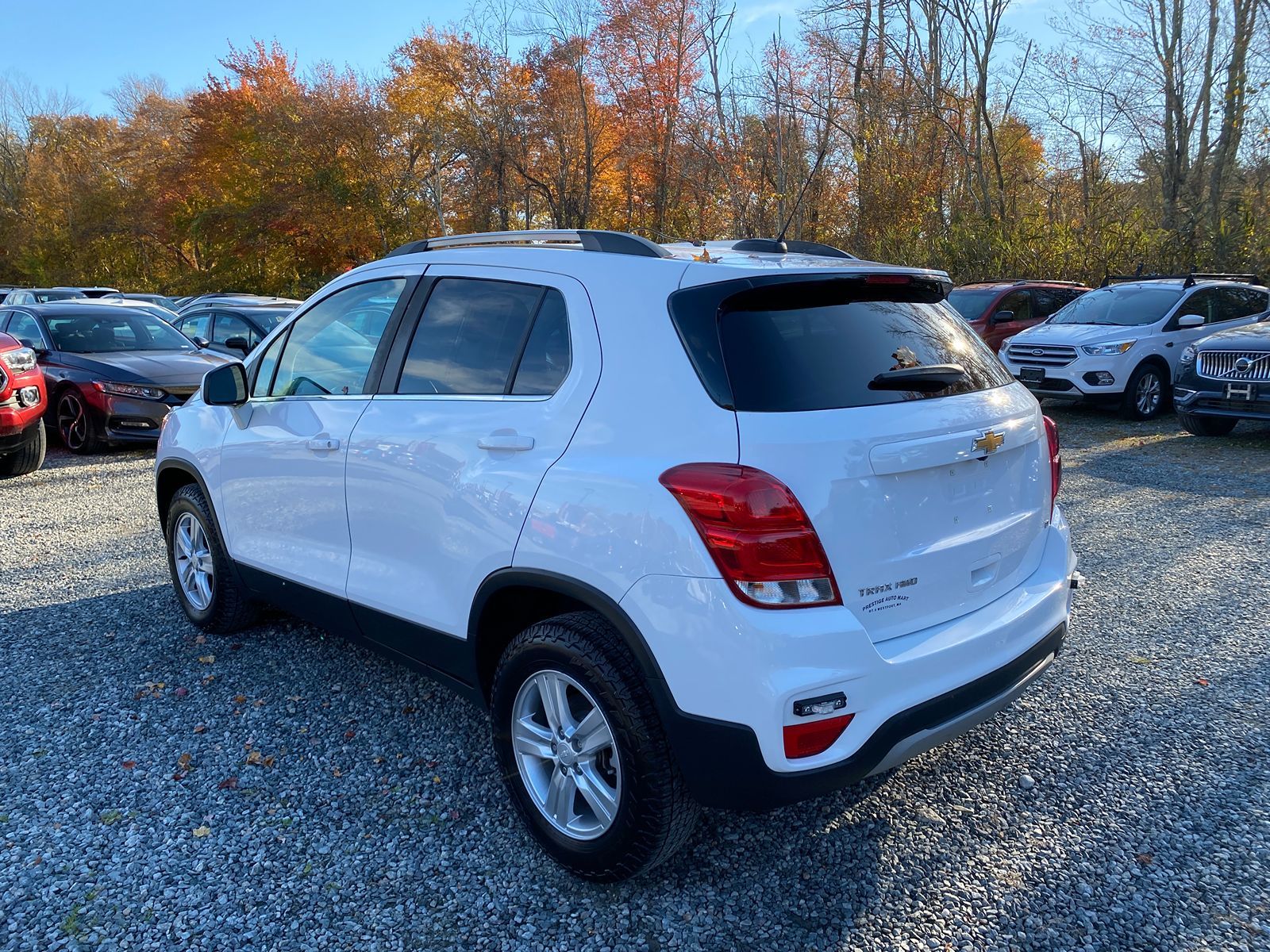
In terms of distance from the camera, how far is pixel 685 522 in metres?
2.30

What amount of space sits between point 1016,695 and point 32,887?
9.99ft

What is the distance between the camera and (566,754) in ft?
8.96

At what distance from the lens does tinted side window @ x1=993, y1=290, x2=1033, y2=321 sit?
565 inches

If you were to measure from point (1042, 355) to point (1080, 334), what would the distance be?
0.51 m

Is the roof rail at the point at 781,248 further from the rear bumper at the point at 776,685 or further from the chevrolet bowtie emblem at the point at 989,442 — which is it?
the rear bumper at the point at 776,685

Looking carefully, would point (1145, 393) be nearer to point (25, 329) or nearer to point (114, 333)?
point (114, 333)

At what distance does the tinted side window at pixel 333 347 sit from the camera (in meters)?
3.60

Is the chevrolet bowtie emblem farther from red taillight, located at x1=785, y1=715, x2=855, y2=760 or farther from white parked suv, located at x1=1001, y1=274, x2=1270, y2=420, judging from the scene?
white parked suv, located at x1=1001, y1=274, x2=1270, y2=420

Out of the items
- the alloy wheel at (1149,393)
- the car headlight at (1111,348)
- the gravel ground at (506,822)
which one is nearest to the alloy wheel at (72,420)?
the gravel ground at (506,822)

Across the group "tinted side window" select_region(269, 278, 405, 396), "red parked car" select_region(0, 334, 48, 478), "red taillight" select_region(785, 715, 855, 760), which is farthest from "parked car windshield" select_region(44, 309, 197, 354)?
"red taillight" select_region(785, 715, 855, 760)

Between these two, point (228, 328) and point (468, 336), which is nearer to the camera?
point (468, 336)

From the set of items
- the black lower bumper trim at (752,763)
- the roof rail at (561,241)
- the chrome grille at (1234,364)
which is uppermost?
the roof rail at (561,241)

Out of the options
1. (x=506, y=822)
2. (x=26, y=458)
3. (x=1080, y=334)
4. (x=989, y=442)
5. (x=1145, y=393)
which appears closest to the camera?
(x=989, y=442)

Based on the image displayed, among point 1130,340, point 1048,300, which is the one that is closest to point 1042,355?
point 1130,340
